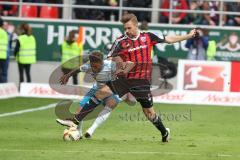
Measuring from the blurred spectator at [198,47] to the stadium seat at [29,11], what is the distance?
5963 millimetres

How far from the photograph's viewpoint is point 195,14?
28750 millimetres

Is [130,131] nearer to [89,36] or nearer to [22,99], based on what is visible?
[22,99]

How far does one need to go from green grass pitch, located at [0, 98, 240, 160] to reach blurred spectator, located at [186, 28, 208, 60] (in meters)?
6.22

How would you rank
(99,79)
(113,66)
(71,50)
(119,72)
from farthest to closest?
(71,50)
(113,66)
(99,79)
(119,72)

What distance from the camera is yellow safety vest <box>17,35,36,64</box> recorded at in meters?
25.5

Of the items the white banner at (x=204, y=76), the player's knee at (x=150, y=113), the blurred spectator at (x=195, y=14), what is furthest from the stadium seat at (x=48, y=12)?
the player's knee at (x=150, y=113)

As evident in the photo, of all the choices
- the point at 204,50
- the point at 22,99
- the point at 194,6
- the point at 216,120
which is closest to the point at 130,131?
the point at 216,120

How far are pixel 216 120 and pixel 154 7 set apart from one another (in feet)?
37.5

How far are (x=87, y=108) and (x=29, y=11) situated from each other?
1632 cm

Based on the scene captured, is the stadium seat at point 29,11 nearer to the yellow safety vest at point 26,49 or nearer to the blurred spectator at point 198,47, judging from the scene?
the yellow safety vest at point 26,49

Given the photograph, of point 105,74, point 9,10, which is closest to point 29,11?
point 9,10

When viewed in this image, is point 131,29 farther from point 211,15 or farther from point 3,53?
point 211,15

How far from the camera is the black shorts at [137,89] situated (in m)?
13.2

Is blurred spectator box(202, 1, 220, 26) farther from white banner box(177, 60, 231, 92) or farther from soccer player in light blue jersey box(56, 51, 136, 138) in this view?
soccer player in light blue jersey box(56, 51, 136, 138)
